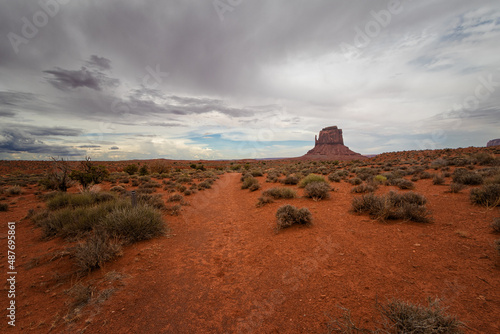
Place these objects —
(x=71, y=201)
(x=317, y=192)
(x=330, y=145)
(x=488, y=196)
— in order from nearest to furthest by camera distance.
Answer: (x=488, y=196), (x=71, y=201), (x=317, y=192), (x=330, y=145)

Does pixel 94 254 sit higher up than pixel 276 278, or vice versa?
pixel 94 254

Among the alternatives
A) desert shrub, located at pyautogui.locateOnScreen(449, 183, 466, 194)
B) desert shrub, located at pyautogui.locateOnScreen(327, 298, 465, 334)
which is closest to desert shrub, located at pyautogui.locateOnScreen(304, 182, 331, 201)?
desert shrub, located at pyautogui.locateOnScreen(449, 183, 466, 194)

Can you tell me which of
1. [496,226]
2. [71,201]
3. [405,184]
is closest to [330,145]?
[405,184]

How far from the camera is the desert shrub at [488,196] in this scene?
6.18 metres

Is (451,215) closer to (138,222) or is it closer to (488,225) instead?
(488,225)

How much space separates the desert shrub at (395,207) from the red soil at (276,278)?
0.37m

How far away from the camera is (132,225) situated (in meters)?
5.90

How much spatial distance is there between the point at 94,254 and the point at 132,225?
164 centimetres

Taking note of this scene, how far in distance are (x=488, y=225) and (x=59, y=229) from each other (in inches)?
502

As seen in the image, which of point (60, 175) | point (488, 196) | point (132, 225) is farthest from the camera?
point (60, 175)

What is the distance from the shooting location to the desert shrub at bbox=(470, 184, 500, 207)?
20.3 feet

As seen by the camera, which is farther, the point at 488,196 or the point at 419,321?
the point at 488,196

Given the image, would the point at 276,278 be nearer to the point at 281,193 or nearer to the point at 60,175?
the point at 281,193

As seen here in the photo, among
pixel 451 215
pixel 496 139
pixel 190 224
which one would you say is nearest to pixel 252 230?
pixel 190 224
